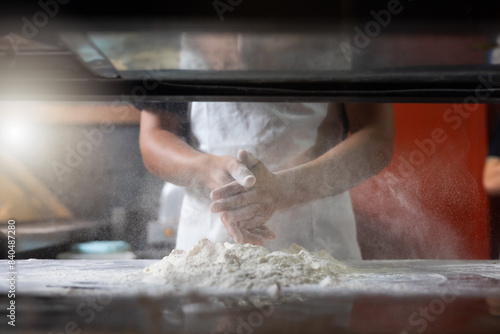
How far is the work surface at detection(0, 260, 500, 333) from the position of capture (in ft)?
1.62

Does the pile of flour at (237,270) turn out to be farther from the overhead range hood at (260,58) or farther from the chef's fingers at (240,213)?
the overhead range hood at (260,58)

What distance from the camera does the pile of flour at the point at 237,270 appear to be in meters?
0.71

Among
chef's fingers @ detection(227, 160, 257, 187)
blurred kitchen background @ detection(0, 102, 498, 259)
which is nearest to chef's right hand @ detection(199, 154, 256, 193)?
chef's fingers @ detection(227, 160, 257, 187)

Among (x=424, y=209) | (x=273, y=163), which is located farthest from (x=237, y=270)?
(x=424, y=209)

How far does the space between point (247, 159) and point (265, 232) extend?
0.19 metres

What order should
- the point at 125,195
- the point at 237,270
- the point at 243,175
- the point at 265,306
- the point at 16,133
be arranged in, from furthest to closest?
the point at 16,133, the point at 125,195, the point at 243,175, the point at 237,270, the point at 265,306

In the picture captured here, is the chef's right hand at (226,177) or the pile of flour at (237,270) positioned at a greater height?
the chef's right hand at (226,177)

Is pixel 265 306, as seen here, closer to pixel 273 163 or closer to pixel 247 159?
pixel 247 159

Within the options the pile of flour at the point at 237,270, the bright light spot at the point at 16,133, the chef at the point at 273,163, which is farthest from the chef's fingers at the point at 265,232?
the bright light spot at the point at 16,133

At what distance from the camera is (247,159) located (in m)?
1.03

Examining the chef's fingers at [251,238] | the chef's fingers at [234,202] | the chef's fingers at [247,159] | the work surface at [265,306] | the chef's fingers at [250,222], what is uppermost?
the chef's fingers at [247,159]

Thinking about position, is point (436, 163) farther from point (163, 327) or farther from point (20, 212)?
point (20, 212)

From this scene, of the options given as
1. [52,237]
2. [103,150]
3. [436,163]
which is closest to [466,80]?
[436,163]

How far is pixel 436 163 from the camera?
3.63 feet
